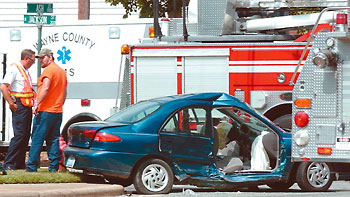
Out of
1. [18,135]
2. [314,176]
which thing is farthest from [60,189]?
[314,176]

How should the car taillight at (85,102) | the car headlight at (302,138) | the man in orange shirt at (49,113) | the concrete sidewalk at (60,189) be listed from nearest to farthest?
the car headlight at (302,138) → the concrete sidewalk at (60,189) → the man in orange shirt at (49,113) → the car taillight at (85,102)

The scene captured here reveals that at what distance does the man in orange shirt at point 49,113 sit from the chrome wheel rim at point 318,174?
3731 millimetres

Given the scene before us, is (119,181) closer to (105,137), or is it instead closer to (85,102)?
(105,137)

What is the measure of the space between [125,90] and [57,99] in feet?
8.38

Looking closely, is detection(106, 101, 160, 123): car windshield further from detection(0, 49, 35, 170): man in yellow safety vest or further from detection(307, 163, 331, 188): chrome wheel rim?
detection(307, 163, 331, 188): chrome wheel rim

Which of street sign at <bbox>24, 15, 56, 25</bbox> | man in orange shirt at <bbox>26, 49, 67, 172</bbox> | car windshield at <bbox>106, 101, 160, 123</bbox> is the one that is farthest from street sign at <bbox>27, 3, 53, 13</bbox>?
car windshield at <bbox>106, 101, 160, 123</bbox>

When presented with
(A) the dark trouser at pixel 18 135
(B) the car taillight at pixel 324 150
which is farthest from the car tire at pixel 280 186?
(A) the dark trouser at pixel 18 135

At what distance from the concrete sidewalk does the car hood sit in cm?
57

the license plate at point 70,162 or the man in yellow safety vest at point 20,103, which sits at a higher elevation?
the man in yellow safety vest at point 20,103

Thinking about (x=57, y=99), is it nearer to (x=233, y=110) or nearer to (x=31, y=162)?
(x=31, y=162)

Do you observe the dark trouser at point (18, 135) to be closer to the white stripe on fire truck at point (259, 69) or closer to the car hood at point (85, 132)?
the car hood at point (85, 132)

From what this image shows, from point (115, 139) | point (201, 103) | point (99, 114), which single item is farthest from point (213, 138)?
point (99, 114)

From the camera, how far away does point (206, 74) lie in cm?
1597

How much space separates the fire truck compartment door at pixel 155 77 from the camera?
1605cm
